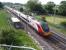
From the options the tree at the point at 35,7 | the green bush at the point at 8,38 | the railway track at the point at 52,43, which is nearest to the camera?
the green bush at the point at 8,38

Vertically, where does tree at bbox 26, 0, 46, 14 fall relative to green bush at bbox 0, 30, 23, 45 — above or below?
below

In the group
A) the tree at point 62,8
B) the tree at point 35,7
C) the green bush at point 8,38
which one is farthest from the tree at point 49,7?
the green bush at point 8,38

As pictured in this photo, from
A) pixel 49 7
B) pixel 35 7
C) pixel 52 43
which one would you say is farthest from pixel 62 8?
pixel 52 43

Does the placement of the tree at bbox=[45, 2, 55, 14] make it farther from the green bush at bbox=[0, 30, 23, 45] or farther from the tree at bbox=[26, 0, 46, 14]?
the green bush at bbox=[0, 30, 23, 45]

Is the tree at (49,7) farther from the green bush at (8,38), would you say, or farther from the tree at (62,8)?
the green bush at (8,38)

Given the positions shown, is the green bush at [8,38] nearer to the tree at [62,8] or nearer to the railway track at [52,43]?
the railway track at [52,43]

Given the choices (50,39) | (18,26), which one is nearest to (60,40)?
(50,39)

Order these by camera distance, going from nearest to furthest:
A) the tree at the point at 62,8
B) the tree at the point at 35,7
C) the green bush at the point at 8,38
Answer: the green bush at the point at 8,38
the tree at the point at 62,8
the tree at the point at 35,7

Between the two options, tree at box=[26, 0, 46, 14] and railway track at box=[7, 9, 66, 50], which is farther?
tree at box=[26, 0, 46, 14]

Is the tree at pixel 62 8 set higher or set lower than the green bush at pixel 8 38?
lower

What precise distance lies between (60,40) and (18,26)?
12.4 m

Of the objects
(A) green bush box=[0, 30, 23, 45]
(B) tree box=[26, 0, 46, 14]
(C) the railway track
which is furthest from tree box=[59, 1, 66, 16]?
(A) green bush box=[0, 30, 23, 45]

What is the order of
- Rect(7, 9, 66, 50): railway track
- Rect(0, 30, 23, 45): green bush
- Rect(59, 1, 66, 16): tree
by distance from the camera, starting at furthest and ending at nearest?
Rect(59, 1, 66, 16): tree < Rect(7, 9, 66, 50): railway track < Rect(0, 30, 23, 45): green bush

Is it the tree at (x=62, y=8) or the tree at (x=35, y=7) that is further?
the tree at (x=35, y=7)
